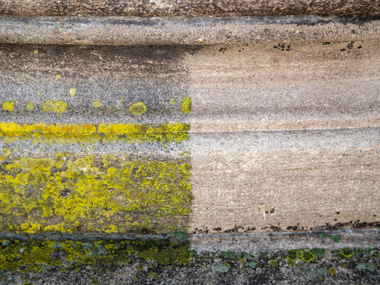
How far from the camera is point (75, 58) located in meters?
1.14

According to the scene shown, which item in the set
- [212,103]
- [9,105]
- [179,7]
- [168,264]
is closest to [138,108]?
[212,103]

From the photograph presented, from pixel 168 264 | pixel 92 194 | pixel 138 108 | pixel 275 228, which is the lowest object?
pixel 168 264

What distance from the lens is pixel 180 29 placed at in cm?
101

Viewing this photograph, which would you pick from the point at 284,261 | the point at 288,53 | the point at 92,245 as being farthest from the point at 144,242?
the point at 288,53

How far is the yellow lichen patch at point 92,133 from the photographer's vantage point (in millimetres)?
1174

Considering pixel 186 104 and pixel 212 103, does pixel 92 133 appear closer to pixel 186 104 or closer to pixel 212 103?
pixel 186 104

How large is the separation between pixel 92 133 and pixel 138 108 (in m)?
0.24

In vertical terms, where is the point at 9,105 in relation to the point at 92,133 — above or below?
above

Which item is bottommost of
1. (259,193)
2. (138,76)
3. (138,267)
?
(138,267)

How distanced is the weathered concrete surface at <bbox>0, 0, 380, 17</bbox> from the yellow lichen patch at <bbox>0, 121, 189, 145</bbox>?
457 millimetres

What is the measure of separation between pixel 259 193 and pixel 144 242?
65 cm

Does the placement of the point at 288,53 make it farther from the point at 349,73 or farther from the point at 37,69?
the point at 37,69

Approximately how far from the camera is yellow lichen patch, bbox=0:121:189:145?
1.17 meters

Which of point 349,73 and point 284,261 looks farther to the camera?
point 284,261
